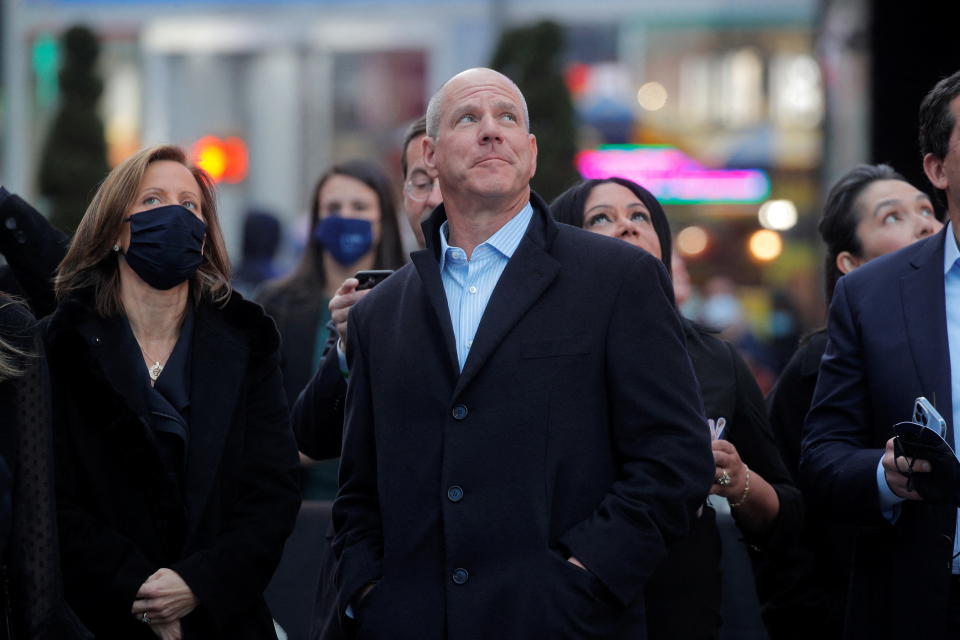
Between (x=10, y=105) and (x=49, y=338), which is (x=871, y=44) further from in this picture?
(x=10, y=105)

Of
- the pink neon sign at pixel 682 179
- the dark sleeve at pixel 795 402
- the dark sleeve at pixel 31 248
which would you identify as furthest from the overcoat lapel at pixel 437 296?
the pink neon sign at pixel 682 179

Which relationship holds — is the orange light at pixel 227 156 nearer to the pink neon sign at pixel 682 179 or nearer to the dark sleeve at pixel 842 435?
the pink neon sign at pixel 682 179

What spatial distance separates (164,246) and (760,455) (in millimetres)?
2005

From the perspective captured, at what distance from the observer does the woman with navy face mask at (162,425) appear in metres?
3.98

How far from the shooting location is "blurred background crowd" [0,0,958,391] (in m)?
22.7

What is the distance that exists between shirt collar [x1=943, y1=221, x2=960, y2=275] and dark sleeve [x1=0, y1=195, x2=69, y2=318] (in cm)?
287

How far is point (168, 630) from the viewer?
4020 millimetres

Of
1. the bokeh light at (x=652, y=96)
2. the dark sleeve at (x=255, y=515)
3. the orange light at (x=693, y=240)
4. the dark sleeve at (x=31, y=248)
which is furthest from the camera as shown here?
the bokeh light at (x=652, y=96)

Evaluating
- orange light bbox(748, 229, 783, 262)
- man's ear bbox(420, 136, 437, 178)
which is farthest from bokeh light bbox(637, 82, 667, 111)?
man's ear bbox(420, 136, 437, 178)

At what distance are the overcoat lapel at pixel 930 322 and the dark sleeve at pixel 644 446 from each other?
72 cm

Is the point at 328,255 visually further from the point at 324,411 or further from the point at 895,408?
the point at 895,408

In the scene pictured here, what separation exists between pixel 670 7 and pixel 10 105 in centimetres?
1168

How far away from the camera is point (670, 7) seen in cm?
2386

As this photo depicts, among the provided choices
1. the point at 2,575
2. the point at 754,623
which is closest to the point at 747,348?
the point at 754,623
